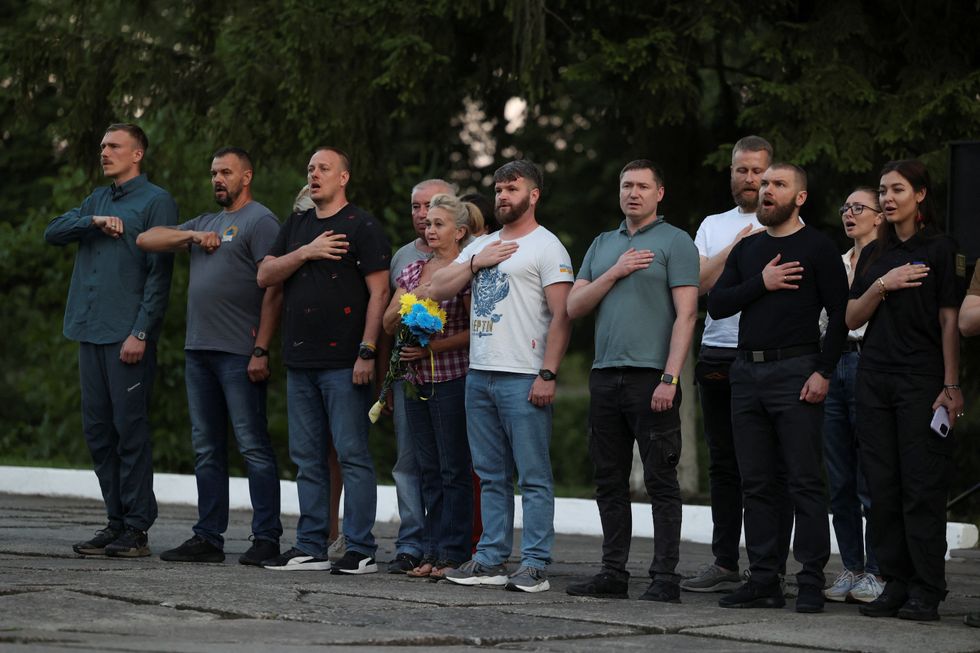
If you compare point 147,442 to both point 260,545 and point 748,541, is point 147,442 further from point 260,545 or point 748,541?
point 748,541

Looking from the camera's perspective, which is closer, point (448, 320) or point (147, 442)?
point (448, 320)

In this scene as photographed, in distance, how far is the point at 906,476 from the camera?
6.36 meters

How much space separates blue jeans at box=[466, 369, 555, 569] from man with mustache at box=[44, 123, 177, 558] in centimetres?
195

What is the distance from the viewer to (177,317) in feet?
59.4

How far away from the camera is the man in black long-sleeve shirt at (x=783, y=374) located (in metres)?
6.53

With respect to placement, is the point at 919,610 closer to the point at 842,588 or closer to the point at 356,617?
the point at 842,588

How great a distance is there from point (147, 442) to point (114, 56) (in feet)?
23.0

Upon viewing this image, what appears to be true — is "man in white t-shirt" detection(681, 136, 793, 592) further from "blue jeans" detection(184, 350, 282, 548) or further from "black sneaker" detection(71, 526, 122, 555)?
"black sneaker" detection(71, 526, 122, 555)

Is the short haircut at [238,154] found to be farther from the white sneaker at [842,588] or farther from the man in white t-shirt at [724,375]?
the white sneaker at [842,588]

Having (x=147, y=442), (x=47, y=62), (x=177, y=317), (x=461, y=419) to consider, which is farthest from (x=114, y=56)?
(x=461, y=419)

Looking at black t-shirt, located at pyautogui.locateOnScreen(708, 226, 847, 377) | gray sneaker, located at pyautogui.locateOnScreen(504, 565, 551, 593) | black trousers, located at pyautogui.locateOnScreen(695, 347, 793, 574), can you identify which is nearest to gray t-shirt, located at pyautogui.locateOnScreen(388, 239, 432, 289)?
black trousers, located at pyautogui.locateOnScreen(695, 347, 793, 574)

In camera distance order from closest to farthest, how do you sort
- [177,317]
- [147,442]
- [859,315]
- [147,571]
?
1. [859,315]
2. [147,571]
3. [147,442]
4. [177,317]

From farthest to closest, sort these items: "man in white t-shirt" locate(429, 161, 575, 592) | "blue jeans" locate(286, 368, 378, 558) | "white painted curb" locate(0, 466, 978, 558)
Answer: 1. "white painted curb" locate(0, 466, 978, 558)
2. "blue jeans" locate(286, 368, 378, 558)
3. "man in white t-shirt" locate(429, 161, 575, 592)

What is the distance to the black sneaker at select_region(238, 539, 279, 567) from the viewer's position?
7688 millimetres
